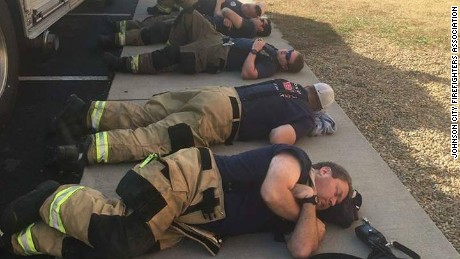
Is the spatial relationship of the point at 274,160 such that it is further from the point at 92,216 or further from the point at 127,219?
the point at 92,216

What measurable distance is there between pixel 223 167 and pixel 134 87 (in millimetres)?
2300

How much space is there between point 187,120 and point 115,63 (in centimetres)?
186

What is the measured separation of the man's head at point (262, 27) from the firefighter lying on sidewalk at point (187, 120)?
2847 mm

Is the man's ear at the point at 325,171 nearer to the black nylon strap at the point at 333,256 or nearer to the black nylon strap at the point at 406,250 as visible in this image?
the black nylon strap at the point at 333,256

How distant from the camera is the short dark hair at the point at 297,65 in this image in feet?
17.9

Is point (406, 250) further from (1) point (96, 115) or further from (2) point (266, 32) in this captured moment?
(2) point (266, 32)

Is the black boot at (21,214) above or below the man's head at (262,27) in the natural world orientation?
above

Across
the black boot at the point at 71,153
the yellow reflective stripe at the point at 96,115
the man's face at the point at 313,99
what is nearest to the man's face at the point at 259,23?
the man's face at the point at 313,99

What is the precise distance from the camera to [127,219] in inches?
107

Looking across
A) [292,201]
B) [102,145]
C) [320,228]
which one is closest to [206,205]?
[292,201]

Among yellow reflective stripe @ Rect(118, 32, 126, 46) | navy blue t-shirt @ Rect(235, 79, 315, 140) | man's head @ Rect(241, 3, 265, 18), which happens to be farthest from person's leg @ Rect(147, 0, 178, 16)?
navy blue t-shirt @ Rect(235, 79, 315, 140)

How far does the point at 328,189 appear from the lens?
292cm

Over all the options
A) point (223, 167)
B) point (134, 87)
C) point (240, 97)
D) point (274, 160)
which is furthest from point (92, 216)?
point (134, 87)

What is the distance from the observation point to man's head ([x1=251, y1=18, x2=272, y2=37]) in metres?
6.76
